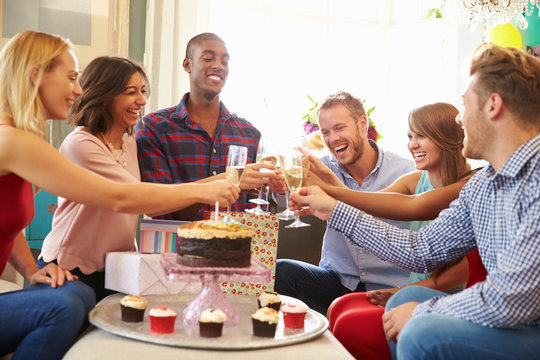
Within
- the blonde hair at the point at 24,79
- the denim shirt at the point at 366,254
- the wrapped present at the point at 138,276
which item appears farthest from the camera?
the denim shirt at the point at 366,254

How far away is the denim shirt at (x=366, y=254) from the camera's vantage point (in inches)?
103

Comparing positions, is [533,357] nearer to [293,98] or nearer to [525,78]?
[525,78]

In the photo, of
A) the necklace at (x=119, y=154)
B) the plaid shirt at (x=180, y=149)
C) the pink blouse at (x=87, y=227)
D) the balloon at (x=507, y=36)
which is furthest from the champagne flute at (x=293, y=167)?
the balloon at (x=507, y=36)

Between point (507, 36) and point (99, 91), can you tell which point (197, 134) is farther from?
point (507, 36)

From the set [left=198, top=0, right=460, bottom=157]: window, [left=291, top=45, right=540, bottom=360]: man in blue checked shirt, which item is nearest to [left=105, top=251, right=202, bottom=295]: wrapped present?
[left=291, top=45, right=540, bottom=360]: man in blue checked shirt

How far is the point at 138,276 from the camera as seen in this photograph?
6.04 feet

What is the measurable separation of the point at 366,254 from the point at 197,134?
971mm

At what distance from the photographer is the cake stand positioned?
60.5 inches

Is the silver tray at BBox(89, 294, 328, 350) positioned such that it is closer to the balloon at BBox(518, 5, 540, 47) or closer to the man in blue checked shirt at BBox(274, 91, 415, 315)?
the man in blue checked shirt at BBox(274, 91, 415, 315)

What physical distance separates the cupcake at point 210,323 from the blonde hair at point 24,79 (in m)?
0.73

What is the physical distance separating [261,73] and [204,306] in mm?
4326

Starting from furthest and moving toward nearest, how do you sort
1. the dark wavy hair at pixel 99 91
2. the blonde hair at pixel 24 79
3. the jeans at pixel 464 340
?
the dark wavy hair at pixel 99 91
the blonde hair at pixel 24 79
the jeans at pixel 464 340

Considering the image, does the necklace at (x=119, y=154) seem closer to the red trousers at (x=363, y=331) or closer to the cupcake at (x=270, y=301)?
the cupcake at (x=270, y=301)

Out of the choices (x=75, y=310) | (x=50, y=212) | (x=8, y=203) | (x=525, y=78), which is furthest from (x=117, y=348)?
(x=50, y=212)
